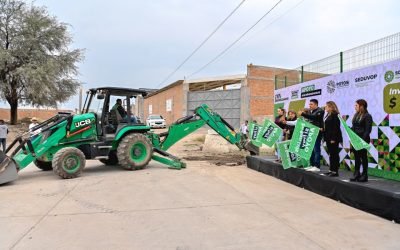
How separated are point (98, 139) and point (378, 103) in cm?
794

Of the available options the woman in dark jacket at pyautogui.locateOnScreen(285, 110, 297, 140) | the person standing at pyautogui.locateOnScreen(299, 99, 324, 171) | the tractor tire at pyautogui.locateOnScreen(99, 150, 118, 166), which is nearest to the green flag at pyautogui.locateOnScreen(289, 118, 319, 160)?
the person standing at pyautogui.locateOnScreen(299, 99, 324, 171)

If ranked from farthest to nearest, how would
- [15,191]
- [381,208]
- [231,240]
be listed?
[15,191] < [381,208] < [231,240]

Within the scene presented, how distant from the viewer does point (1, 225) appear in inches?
237

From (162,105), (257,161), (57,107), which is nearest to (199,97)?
(162,105)

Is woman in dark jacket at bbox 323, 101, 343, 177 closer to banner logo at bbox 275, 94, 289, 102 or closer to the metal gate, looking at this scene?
banner logo at bbox 275, 94, 289, 102

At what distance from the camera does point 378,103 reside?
8453mm

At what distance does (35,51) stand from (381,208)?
30653 millimetres

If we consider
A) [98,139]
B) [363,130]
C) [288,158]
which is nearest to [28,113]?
[98,139]

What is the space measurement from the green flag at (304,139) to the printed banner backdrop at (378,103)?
1.26m

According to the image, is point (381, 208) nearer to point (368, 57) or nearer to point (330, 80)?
point (368, 57)

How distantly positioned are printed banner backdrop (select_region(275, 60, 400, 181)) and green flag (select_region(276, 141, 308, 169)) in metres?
1.10

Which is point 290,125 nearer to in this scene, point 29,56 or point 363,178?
point 363,178

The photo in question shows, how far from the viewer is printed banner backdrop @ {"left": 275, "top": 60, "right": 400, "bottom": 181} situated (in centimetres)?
794

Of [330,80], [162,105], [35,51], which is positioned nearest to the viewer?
[330,80]
